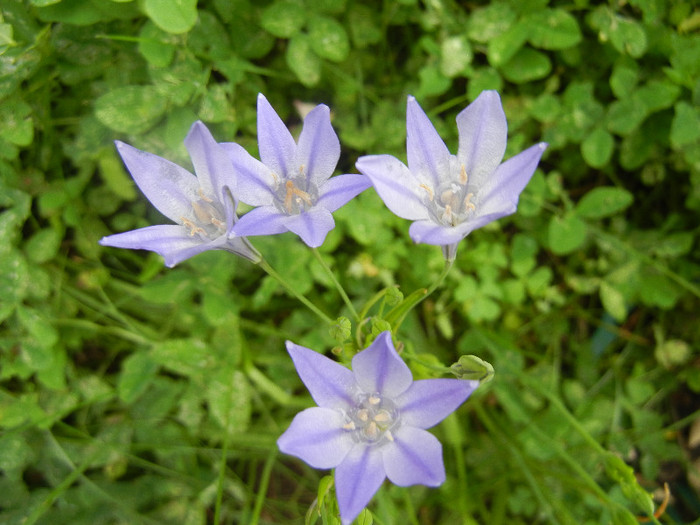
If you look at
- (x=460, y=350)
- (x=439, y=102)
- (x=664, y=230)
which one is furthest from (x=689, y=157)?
(x=460, y=350)

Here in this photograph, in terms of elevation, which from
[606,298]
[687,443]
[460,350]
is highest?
[606,298]

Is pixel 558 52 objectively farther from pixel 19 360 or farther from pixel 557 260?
pixel 19 360

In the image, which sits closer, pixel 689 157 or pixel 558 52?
pixel 689 157

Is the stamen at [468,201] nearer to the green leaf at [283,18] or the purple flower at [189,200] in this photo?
the purple flower at [189,200]

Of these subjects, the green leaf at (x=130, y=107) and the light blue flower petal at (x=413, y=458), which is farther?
the green leaf at (x=130, y=107)

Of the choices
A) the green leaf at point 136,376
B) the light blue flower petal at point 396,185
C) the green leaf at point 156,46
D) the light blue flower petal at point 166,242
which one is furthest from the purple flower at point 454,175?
the green leaf at point 136,376

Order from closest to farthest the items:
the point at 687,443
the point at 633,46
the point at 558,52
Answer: the point at 633,46
the point at 558,52
the point at 687,443

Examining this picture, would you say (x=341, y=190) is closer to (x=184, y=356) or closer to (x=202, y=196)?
(x=202, y=196)
